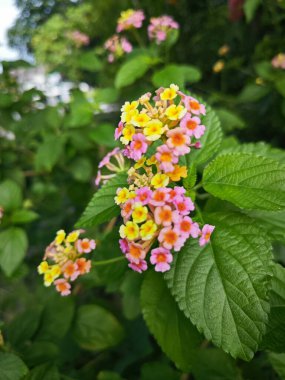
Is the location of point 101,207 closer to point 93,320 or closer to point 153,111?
point 153,111

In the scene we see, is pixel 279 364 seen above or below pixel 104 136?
below

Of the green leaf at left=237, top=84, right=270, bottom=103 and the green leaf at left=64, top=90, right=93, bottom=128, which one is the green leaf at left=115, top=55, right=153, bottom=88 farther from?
the green leaf at left=237, top=84, right=270, bottom=103

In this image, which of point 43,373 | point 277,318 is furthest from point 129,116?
point 43,373

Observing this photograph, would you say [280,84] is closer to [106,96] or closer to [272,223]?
[106,96]

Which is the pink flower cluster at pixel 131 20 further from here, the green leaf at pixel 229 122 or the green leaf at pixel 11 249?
the green leaf at pixel 11 249

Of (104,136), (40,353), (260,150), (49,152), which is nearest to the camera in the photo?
(260,150)

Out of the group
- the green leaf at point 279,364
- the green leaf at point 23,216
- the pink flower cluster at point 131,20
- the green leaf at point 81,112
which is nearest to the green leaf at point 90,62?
the green leaf at point 81,112
